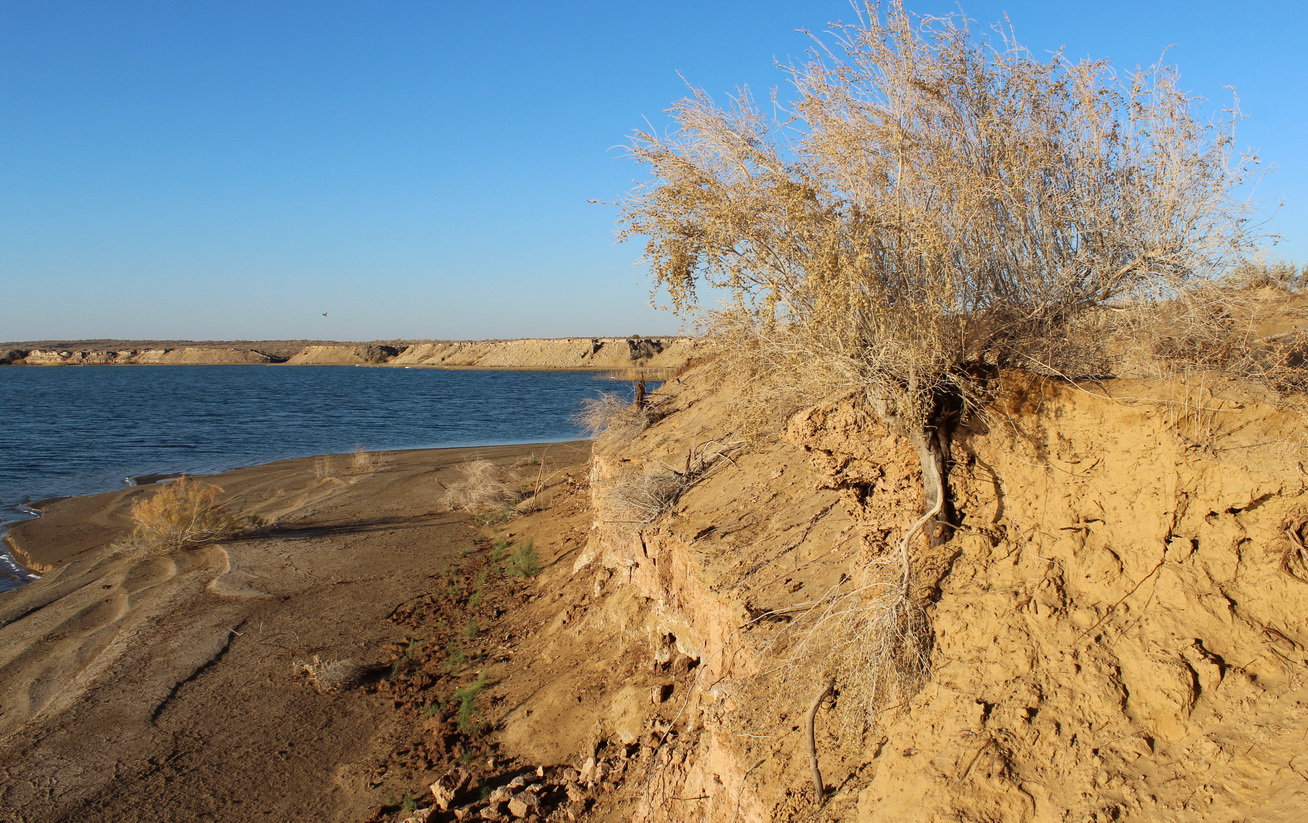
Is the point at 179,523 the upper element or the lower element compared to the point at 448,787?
upper

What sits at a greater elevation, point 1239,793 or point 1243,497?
point 1243,497

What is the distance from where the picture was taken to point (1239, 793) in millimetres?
3426

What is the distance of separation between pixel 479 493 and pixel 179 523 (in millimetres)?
5520

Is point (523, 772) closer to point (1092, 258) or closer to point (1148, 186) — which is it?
point (1092, 258)

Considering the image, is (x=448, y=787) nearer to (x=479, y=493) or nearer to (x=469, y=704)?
(x=469, y=704)

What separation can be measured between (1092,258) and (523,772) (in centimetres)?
611

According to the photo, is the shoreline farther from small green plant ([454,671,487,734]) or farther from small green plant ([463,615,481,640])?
small green plant ([454,671,487,734])

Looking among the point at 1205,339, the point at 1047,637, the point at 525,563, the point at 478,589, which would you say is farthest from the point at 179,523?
the point at 1205,339

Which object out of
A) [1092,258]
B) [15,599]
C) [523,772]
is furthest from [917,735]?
[15,599]

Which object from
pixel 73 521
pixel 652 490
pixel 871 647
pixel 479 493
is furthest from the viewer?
pixel 73 521

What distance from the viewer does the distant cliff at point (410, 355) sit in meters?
114

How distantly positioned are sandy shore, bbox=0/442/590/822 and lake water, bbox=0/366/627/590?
310 cm

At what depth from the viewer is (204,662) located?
9.38 metres

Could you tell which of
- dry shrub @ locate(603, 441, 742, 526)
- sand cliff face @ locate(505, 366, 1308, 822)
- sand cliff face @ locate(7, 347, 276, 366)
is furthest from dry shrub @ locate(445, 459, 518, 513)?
sand cliff face @ locate(7, 347, 276, 366)
